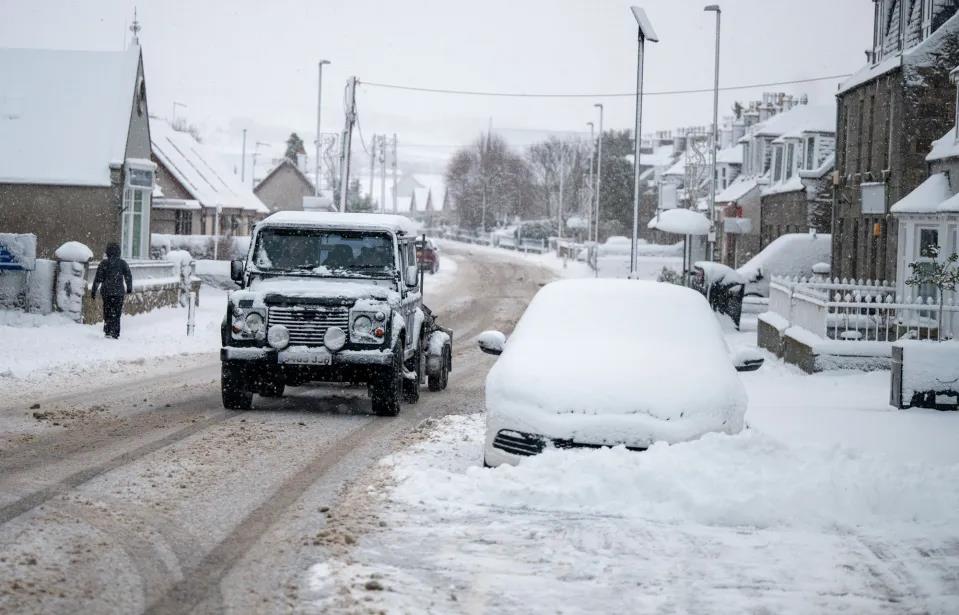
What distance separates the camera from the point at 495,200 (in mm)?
142875

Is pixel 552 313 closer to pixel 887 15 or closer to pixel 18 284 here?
pixel 18 284

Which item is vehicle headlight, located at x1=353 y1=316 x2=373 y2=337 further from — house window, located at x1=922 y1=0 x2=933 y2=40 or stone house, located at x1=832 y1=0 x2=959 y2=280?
house window, located at x1=922 y1=0 x2=933 y2=40

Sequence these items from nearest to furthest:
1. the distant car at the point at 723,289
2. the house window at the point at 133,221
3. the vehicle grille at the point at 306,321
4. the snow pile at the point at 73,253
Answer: the vehicle grille at the point at 306,321 < the snow pile at the point at 73,253 < the distant car at the point at 723,289 < the house window at the point at 133,221

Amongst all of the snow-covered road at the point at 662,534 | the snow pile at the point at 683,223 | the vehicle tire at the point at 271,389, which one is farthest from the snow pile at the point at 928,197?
the snow-covered road at the point at 662,534

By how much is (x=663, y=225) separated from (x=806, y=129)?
13125 mm

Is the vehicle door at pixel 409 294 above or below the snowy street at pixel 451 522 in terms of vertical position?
above

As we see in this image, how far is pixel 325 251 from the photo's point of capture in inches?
603

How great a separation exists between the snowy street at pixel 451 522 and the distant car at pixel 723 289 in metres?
16.5

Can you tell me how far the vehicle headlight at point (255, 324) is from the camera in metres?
14.2

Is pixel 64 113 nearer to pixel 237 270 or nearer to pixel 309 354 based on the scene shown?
pixel 237 270

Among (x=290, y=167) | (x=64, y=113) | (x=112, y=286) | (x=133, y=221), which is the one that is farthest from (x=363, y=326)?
(x=290, y=167)

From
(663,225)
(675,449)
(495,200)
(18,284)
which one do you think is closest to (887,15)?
(663,225)

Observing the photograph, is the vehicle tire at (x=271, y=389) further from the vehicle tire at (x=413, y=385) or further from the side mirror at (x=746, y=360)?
the side mirror at (x=746, y=360)

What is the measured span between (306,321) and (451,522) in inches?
243
